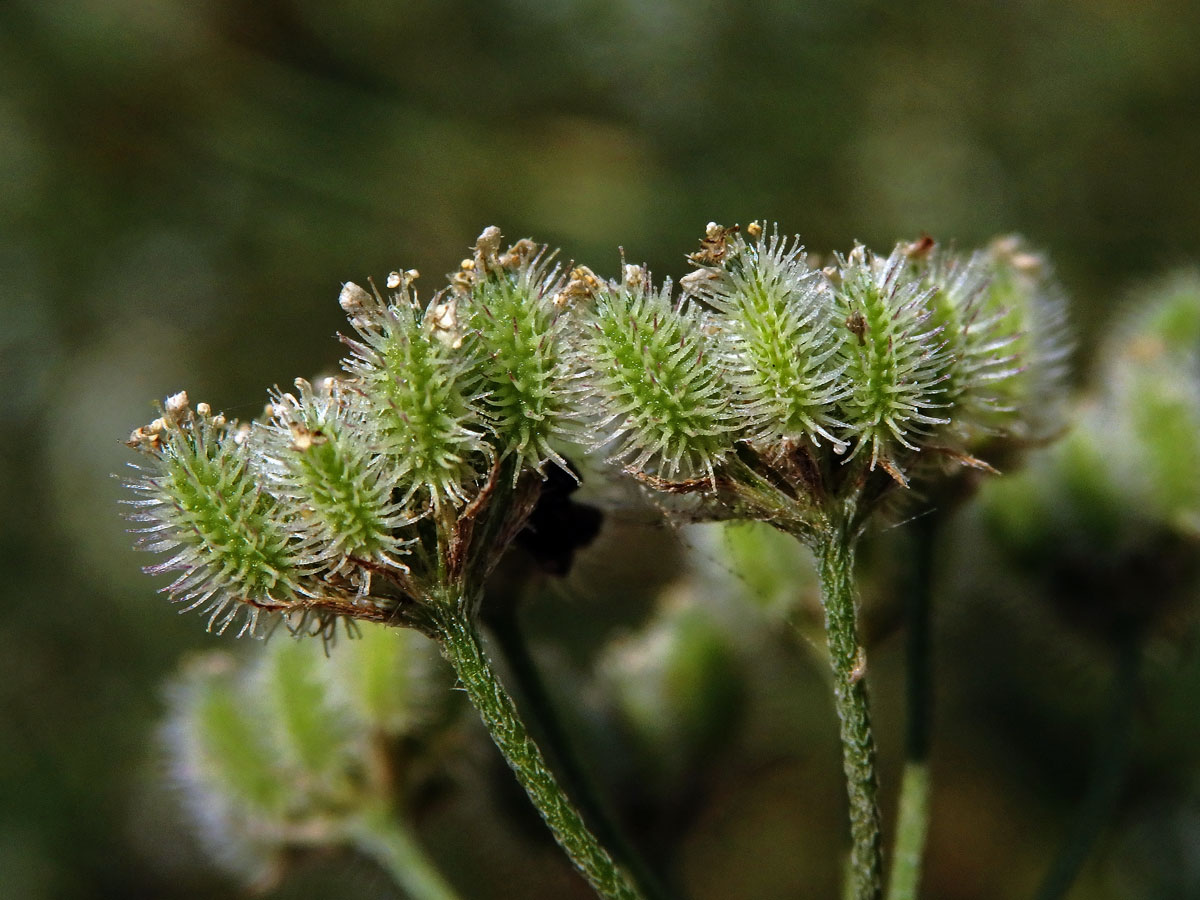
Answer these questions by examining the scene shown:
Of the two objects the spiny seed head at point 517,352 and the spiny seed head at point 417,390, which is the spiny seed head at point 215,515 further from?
the spiny seed head at point 517,352

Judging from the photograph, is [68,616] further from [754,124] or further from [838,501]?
[838,501]

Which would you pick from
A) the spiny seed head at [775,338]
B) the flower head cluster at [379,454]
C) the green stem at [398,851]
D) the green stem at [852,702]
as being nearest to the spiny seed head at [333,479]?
the flower head cluster at [379,454]

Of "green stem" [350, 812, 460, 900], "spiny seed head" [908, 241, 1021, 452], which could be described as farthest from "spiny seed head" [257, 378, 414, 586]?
"green stem" [350, 812, 460, 900]

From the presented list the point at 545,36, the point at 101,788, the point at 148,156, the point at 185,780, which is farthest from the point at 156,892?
the point at 545,36

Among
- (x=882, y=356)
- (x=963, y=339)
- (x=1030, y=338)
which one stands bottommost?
(x=882, y=356)

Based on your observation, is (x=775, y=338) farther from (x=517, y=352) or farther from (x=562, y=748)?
(x=562, y=748)

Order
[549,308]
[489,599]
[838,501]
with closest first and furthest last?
[549,308] < [838,501] < [489,599]

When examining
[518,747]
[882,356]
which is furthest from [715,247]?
[518,747]
